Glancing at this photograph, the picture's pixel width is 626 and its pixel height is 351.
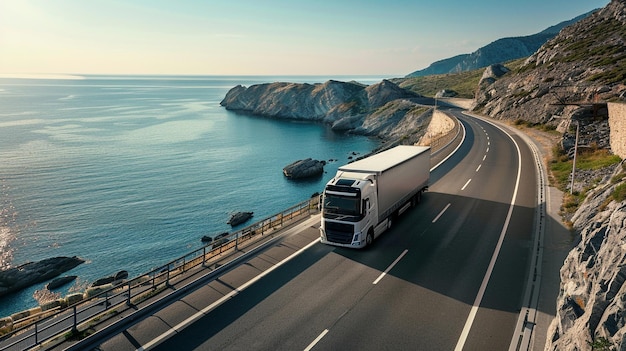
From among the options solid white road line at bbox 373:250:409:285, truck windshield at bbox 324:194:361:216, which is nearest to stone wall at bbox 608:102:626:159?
solid white road line at bbox 373:250:409:285

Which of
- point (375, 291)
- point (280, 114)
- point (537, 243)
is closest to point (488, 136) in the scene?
point (537, 243)

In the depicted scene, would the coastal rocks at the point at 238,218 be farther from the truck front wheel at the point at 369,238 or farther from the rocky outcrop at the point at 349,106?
the rocky outcrop at the point at 349,106

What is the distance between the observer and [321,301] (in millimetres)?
15625

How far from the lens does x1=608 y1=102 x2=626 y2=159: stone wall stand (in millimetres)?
32969

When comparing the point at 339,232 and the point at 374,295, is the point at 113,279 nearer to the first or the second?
the point at 339,232

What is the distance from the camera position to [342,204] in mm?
20031

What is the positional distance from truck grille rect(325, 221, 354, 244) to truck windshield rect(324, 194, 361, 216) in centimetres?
65

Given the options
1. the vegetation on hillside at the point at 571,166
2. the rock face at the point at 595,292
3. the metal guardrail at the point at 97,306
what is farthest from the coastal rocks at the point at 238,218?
the rock face at the point at 595,292

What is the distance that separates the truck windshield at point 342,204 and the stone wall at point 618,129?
26646 mm

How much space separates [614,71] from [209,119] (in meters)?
137

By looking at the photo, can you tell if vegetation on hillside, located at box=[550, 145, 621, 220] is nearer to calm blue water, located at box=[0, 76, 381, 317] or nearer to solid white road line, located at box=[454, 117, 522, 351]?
solid white road line, located at box=[454, 117, 522, 351]

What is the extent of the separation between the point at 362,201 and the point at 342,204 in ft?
3.53

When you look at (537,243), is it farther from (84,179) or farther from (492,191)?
(84,179)

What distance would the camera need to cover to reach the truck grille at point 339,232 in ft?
65.0
